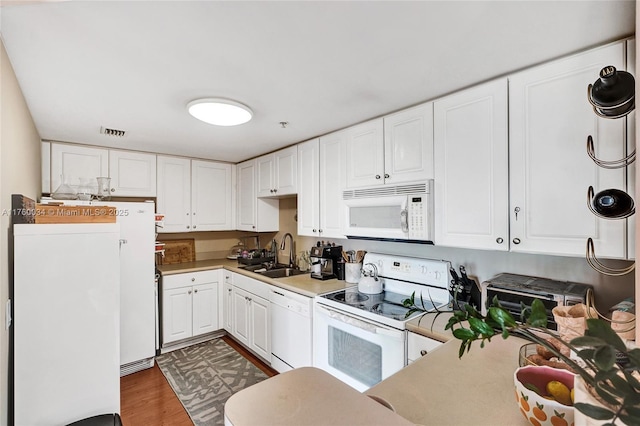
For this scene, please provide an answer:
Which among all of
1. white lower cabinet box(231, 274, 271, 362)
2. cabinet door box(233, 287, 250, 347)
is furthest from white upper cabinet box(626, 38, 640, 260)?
cabinet door box(233, 287, 250, 347)

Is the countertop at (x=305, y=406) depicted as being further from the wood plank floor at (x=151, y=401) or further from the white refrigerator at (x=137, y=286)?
the white refrigerator at (x=137, y=286)

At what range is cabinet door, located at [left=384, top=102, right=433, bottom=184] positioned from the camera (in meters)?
1.89

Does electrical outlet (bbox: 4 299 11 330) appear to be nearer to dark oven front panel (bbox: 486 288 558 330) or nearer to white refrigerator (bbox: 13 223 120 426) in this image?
white refrigerator (bbox: 13 223 120 426)

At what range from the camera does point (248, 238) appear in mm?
4305

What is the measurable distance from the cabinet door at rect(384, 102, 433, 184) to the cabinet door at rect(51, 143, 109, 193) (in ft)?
8.79

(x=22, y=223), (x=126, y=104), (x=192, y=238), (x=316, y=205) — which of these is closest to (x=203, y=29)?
(x=126, y=104)

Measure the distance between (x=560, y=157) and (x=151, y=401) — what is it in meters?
3.26

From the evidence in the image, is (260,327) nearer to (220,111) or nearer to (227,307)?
(227,307)

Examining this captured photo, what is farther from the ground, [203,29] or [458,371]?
[203,29]

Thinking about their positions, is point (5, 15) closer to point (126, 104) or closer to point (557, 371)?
point (126, 104)

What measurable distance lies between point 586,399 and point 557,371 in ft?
0.93

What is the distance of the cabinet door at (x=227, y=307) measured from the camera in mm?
3389

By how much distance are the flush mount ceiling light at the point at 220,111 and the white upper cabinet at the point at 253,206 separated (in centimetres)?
153

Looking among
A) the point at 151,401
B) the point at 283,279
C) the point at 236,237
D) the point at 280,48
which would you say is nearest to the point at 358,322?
the point at 283,279
